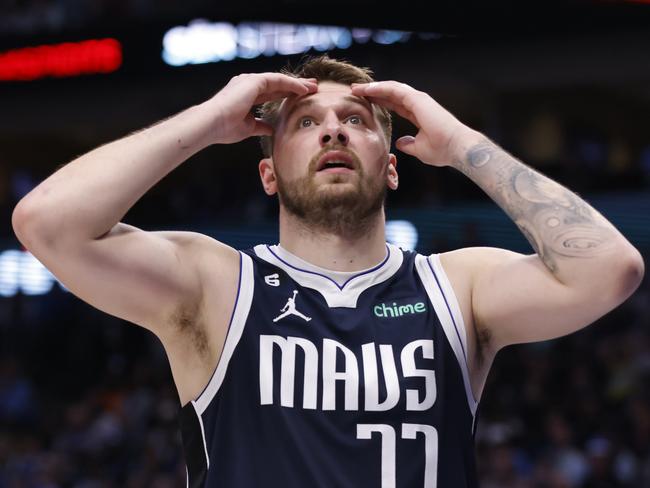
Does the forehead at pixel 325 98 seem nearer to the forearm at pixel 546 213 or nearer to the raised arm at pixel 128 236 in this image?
the raised arm at pixel 128 236

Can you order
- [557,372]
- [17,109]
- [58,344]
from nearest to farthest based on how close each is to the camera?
[557,372] < [58,344] < [17,109]

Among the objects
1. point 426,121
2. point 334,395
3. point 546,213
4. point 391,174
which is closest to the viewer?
point 334,395

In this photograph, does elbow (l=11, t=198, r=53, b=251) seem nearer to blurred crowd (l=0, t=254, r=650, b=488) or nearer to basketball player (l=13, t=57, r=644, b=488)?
basketball player (l=13, t=57, r=644, b=488)

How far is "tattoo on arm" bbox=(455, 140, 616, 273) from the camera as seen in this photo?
130 inches

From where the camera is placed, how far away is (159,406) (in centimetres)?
1271

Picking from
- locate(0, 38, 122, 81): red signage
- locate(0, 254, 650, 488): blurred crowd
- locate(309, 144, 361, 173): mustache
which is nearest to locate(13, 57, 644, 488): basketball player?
locate(309, 144, 361, 173): mustache

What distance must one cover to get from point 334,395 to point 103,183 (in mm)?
885

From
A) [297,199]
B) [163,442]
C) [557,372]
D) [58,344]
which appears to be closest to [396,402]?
[297,199]

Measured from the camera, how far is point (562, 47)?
492 inches

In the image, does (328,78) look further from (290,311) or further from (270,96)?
(290,311)

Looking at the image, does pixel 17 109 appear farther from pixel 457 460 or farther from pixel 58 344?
pixel 457 460

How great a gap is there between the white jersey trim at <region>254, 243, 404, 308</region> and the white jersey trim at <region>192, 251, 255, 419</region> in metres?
0.15

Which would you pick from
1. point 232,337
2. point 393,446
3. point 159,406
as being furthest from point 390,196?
point 393,446

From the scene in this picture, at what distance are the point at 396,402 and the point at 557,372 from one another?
25.4 ft
